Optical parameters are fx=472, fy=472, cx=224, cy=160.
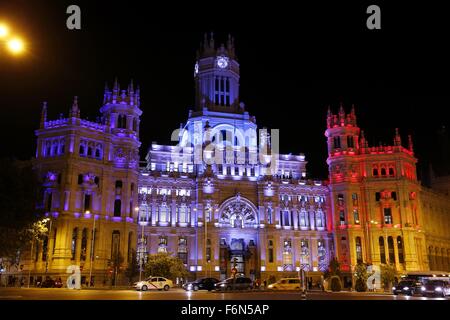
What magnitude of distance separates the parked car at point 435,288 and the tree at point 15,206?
40179 millimetres

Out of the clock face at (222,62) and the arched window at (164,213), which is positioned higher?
the clock face at (222,62)

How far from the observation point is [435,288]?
4272 cm

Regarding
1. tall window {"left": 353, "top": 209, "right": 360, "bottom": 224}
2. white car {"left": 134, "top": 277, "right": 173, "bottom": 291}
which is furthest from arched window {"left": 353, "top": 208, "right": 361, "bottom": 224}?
white car {"left": 134, "top": 277, "right": 173, "bottom": 291}

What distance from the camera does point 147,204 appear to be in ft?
287

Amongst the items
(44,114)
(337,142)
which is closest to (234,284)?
(44,114)

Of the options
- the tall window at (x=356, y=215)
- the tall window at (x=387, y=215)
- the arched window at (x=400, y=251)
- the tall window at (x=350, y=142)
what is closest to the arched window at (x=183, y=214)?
the tall window at (x=356, y=215)

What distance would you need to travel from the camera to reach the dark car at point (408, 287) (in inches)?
1799

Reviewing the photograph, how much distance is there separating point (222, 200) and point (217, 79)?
31.6 metres

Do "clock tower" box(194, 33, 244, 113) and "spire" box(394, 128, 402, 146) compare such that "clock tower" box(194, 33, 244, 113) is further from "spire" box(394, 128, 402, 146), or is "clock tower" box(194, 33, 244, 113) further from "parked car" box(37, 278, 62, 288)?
"parked car" box(37, 278, 62, 288)

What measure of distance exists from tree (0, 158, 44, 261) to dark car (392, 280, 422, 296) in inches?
1541

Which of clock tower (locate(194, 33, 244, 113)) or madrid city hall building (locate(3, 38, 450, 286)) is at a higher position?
clock tower (locate(194, 33, 244, 113))

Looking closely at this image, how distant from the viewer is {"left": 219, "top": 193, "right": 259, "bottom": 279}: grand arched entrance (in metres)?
89.6

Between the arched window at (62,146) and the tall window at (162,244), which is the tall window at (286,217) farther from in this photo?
the arched window at (62,146)
